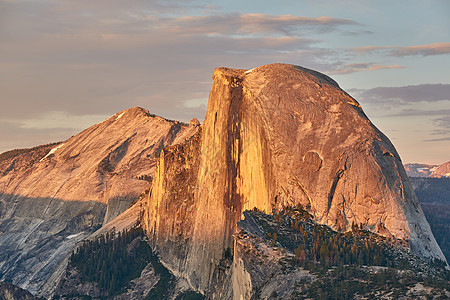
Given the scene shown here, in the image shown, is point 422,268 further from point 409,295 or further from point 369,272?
point 409,295

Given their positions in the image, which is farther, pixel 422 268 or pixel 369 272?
pixel 422 268

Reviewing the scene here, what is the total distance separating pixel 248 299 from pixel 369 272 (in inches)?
993

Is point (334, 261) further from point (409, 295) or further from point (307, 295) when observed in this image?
point (409, 295)

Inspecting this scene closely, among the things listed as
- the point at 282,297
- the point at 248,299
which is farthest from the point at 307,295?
the point at 248,299

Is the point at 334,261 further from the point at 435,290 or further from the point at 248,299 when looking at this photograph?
the point at 435,290

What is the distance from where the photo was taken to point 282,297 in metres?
180

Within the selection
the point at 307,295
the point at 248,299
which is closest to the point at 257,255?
the point at 248,299

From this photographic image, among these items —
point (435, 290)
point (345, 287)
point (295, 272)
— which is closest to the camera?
point (435, 290)

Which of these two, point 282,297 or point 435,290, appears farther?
point 282,297

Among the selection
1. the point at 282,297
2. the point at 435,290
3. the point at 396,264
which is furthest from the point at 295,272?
the point at 435,290

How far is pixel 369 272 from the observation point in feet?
600

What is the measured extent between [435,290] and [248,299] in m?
43.3

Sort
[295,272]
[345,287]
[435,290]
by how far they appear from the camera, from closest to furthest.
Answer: [435,290], [345,287], [295,272]

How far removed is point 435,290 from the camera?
16225 centimetres
